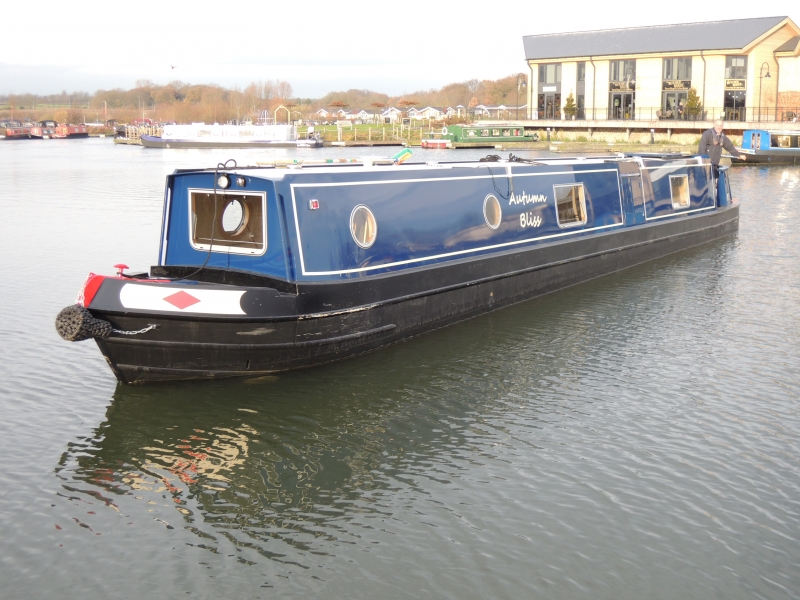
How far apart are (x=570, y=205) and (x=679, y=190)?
486 cm

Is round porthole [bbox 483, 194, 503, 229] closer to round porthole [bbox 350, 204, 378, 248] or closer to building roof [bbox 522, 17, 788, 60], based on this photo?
round porthole [bbox 350, 204, 378, 248]

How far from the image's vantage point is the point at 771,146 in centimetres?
4206

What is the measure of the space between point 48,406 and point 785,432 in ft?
23.6

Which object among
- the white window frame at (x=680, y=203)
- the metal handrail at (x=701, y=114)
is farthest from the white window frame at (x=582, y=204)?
the metal handrail at (x=701, y=114)

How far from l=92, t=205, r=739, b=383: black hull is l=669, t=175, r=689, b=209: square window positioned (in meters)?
5.66

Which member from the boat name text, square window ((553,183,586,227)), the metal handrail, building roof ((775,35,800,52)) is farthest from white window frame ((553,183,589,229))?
building roof ((775,35,800,52))

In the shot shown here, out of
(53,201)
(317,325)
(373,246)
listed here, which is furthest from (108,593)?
(53,201)

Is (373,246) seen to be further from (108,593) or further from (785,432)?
(108,593)

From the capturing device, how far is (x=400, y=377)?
9570 millimetres

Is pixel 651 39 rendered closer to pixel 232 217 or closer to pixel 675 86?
pixel 675 86

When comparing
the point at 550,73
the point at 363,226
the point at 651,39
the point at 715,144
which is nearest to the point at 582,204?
the point at 363,226

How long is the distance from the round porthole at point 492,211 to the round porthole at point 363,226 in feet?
8.21

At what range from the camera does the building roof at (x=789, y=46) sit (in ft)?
178

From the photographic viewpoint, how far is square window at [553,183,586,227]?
14.1 meters
